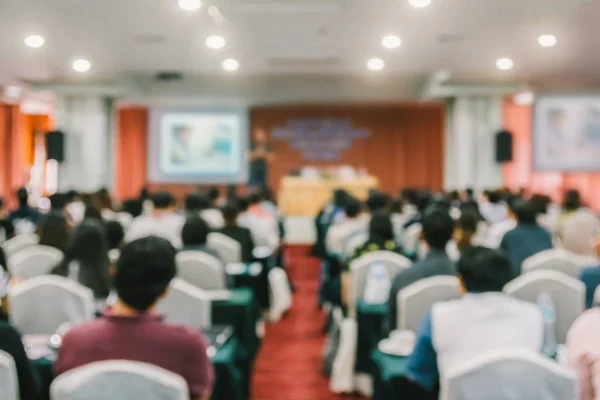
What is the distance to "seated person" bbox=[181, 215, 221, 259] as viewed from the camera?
4.64m

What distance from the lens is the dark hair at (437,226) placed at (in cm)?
358

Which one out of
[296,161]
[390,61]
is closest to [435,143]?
[296,161]

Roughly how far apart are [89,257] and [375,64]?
7686mm

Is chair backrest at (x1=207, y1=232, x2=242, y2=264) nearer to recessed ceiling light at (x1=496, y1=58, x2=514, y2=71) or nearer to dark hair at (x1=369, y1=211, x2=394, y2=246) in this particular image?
dark hair at (x1=369, y1=211, x2=394, y2=246)

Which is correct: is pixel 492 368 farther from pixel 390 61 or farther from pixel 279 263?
pixel 390 61

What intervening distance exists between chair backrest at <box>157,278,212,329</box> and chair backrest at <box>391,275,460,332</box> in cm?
100

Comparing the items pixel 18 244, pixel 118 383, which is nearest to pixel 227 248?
pixel 18 244

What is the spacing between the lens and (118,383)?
1826 millimetres

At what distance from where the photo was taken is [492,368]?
6.42 ft

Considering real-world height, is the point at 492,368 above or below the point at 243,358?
above

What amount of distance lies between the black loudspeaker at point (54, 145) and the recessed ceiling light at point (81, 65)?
1865 millimetres

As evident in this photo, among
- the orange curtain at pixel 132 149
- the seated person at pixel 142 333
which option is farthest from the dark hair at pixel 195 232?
the orange curtain at pixel 132 149

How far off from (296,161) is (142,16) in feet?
35.4

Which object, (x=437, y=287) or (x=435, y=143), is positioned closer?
(x=437, y=287)
